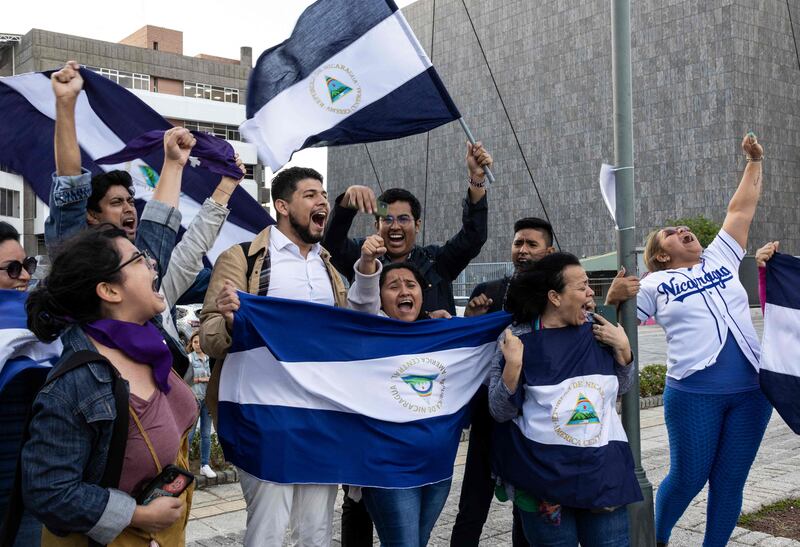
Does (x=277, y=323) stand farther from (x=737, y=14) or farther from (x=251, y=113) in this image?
(x=737, y=14)

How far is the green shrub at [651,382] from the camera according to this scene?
1156cm

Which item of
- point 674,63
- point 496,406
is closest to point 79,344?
point 496,406

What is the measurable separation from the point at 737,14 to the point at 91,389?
62702 millimetres

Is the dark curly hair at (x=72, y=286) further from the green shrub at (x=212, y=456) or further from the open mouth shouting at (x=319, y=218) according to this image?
the green shrub at (x=212, y=456)

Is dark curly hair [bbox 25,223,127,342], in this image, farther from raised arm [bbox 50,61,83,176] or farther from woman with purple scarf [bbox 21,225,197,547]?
raised arm [bbox 50,61,83,176]

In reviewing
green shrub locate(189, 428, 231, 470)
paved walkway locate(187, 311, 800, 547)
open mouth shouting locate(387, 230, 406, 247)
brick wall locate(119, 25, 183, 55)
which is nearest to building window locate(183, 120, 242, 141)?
brick wall locate(119, 25, 183, 55)

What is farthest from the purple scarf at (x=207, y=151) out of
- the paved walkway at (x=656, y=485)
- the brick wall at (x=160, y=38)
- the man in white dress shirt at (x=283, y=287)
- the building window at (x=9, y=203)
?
the brick wall at (x=160, y=38)

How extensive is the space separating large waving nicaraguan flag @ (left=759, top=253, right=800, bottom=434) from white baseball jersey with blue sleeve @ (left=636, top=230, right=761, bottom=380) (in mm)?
104

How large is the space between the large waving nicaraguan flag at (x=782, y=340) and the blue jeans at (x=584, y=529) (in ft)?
4.87

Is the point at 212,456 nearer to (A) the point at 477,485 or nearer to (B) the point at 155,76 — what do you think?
(A) the point at 477,485

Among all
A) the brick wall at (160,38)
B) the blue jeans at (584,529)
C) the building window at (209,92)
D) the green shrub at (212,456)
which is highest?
the brick wall at (160,38)

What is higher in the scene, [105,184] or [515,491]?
[105,184]

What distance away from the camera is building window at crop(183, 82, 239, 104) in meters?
56.6

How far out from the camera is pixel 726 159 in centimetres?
5553
